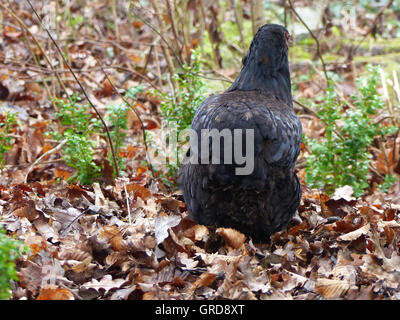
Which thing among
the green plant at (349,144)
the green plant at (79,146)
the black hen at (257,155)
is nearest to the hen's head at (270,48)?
the black hen at (257,155)

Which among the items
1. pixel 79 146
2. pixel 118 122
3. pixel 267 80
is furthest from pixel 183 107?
pixel 267 80

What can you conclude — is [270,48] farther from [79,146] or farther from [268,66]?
[79,146]

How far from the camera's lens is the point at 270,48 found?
3990 millimetres

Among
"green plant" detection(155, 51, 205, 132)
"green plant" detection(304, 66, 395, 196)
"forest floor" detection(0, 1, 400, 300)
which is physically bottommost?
"forest floor" detection(0, 1, 400, 300)

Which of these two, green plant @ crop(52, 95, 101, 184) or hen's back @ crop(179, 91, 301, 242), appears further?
green plant @ crop(52, 95, 101, 184)

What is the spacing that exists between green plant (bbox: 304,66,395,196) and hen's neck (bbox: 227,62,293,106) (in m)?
1.20

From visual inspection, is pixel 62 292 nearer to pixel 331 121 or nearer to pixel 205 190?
pixel 205 190

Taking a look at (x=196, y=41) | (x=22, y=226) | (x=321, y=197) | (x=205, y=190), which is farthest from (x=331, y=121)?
(x=196, y=41)

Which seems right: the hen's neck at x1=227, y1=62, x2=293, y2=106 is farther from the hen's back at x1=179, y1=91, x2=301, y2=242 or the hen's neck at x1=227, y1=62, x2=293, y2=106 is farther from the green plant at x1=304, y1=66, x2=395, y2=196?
the green plant at x1=304, y1=66, x2=395, y2=196

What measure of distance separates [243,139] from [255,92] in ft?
2.48

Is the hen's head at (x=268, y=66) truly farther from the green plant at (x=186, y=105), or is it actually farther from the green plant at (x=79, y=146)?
the green plant at (x=79, y=146)

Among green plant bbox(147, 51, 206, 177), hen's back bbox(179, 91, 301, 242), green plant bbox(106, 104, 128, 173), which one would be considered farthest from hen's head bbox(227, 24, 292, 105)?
green plant bbox(106, 104, 128, 173)

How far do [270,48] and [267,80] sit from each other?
0.24 m

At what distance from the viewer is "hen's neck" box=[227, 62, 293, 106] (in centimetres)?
400
